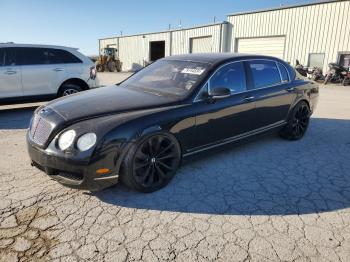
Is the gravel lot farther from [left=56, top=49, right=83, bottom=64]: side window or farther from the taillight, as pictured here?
the taillight

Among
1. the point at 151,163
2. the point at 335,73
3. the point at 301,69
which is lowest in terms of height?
the point at 151,163

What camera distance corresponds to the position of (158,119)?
3.49 metres

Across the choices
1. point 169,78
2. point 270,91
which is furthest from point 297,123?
point 169,78

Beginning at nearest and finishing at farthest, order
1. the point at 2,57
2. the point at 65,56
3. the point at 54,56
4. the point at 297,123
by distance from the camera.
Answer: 1. the point at 297,123
2. the point at 2,57
3. the point at 54,56
4. the point at 65,56

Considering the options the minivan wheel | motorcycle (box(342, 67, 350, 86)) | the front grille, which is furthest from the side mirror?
motorcycle (box(342, 67, 350, 86))

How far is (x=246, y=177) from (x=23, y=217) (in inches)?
106

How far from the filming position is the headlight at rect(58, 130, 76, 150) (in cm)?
312

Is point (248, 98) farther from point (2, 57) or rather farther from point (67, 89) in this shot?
point (2, 57)

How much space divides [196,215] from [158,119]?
1.14 metres

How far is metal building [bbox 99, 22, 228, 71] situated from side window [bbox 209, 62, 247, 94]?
19.0 meters

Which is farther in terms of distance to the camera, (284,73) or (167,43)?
(167,43)

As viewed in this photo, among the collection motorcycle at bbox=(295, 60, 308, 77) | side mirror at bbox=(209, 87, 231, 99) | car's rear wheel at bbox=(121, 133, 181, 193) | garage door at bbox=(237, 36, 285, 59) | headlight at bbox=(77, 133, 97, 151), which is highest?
garage door at bbox=(237, 36, 285, 59)

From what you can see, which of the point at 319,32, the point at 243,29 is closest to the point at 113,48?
the point at 243,29

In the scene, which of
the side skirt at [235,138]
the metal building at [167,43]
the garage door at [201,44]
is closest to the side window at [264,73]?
the side skirt at [235,138]
